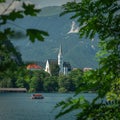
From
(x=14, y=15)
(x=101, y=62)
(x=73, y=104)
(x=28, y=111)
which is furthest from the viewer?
(x=28, y=111)

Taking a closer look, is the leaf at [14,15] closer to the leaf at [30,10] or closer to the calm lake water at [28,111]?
the leaf at [30,10]

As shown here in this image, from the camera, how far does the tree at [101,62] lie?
535 centimetres

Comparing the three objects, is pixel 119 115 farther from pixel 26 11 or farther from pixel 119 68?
pixel 26 11

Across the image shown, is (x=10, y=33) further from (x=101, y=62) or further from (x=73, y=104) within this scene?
(x=101, y=62)

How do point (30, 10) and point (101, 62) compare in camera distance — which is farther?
point (101, 62)

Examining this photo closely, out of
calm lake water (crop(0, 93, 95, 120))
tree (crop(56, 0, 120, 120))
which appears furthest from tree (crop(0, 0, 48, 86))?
calm lake water (crop(0, 93, 95, 120))

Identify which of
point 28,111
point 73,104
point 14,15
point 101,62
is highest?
Answer: point 14,15

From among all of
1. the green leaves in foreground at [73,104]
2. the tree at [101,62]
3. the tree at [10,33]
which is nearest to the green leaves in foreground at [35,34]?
the tree at [10,33]

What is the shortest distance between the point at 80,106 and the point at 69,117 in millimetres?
63455

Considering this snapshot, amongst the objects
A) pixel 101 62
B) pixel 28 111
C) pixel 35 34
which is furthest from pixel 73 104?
pixel 28 111

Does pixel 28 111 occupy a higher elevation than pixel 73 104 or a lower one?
lower

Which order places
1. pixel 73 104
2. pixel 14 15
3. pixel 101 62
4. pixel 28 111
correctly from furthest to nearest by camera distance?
pixel 28 111 < pixel 101 62 < pixel 73 104 < pixel 14 15

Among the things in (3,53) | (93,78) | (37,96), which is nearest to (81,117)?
(93,78)

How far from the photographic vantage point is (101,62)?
5898 millimetres
